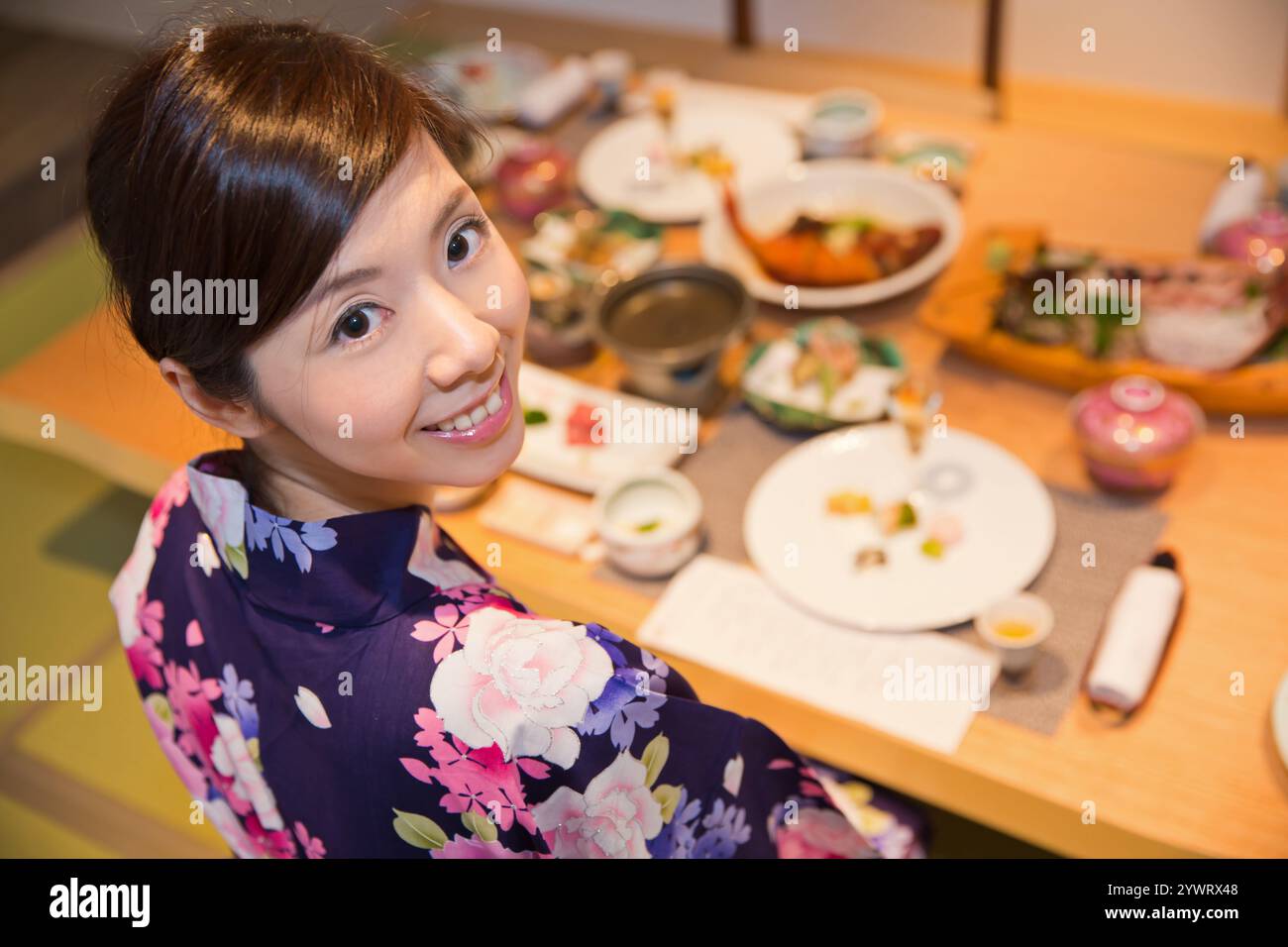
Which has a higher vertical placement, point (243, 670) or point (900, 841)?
point (243, 670)

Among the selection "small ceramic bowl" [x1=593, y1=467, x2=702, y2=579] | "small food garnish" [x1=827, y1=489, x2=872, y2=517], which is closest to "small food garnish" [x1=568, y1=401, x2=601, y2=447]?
"small ceramic bowl" [x1=593, y1=467, x2=702, y2=579]

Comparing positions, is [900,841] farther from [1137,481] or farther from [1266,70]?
[1266,70]

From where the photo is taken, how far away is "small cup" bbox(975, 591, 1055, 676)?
5.00ft

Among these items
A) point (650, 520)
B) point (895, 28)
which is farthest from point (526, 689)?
point (895, 28)

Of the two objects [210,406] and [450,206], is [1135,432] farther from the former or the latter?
[210,406]

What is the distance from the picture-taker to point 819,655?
1.64 meters

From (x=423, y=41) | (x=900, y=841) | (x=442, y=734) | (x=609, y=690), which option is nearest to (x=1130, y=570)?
(x=900, y=841)

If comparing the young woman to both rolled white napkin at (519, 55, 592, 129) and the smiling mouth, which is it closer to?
the smiling mouth

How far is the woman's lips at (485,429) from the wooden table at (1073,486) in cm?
34

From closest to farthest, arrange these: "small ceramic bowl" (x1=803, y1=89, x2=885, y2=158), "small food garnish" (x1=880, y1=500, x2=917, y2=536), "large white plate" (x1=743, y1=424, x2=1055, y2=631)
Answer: "large white plate" (x1=743, y1=424, x2=1055, y2=631) < "small food garnish" (x1=880, y1=500, x2=917, y2=536) < "small ceramic bowl" (x1=803, y1=89, x2=885, y2=158)

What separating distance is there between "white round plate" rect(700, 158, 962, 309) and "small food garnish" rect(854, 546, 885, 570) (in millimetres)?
556
